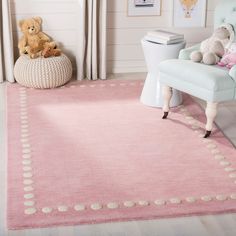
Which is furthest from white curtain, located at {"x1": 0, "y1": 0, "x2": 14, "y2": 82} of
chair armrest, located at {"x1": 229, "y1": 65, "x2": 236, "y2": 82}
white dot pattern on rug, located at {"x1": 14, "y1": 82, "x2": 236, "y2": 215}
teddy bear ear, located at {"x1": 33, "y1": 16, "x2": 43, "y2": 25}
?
chair armrest, located at {"x1": 229, "y1": 65, "x2": 236, "y2": 82}

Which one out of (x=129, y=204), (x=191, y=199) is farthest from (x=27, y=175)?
(x=191, y=199)

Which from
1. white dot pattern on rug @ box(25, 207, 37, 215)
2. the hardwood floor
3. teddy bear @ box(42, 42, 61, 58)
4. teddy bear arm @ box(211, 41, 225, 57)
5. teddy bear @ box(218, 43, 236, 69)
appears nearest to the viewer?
the hardwood floor

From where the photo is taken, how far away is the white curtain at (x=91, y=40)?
13.7 feet

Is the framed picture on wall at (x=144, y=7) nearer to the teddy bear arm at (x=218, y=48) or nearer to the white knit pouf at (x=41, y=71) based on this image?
the white knit pouf at (x=41, y=71)

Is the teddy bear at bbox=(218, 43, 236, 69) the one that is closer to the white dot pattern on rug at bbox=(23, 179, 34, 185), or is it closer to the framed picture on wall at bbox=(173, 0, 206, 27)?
the framed picture on wall at bbox=(173, 0, 206, 27)

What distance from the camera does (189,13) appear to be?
4.47m

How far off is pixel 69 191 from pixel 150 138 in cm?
80

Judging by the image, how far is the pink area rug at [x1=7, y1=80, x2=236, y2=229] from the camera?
8.11 ft

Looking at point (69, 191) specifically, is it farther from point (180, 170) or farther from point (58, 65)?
point (58, 65)

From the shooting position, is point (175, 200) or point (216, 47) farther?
point (216, 47)

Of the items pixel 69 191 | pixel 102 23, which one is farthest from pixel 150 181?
pixel 102 23

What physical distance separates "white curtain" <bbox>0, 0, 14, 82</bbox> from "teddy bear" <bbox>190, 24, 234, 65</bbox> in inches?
59.3

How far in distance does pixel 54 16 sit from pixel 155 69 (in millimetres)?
1104

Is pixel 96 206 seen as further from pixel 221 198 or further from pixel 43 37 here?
pixel 43 37
